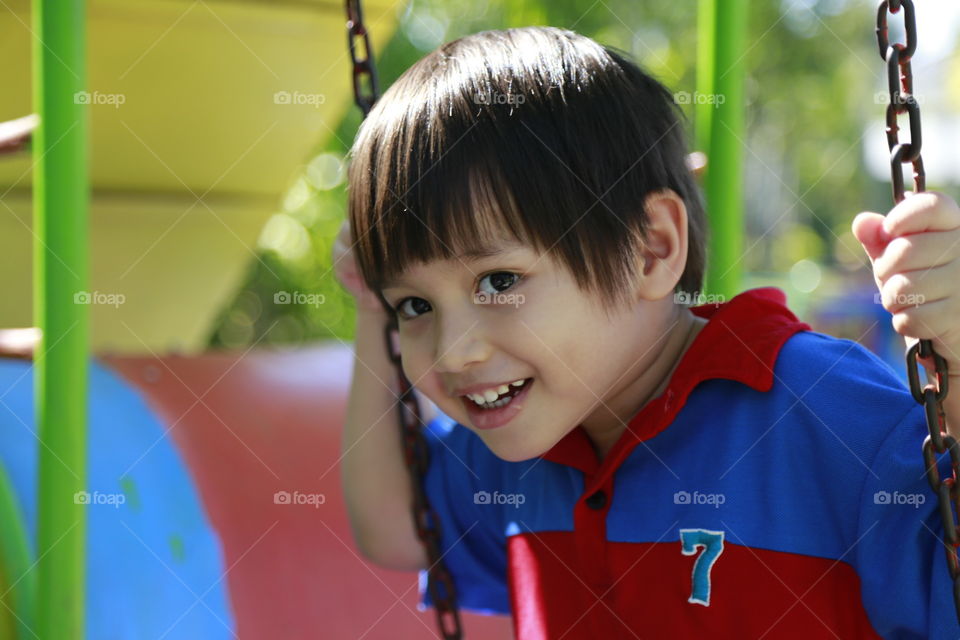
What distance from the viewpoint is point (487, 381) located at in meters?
1.07

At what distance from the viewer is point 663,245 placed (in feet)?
3.69

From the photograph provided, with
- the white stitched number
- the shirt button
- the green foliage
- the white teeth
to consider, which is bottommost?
the white stitched number

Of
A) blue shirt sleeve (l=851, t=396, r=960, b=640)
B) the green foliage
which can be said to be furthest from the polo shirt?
the green foliage

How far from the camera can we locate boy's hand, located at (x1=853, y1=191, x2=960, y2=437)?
81cm

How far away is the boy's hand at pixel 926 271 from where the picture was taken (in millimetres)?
814

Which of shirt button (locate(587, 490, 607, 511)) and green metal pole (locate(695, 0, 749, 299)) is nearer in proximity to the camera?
shirt button (locate(587, 490, 607, 511))

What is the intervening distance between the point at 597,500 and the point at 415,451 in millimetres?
297

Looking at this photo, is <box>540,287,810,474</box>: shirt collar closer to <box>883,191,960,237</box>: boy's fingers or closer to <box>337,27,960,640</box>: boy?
<box>337,27,960,640</box>: boy

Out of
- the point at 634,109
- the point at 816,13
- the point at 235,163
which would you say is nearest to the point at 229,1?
the point at 235,163

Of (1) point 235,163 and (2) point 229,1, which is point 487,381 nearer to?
(2) point 229,1

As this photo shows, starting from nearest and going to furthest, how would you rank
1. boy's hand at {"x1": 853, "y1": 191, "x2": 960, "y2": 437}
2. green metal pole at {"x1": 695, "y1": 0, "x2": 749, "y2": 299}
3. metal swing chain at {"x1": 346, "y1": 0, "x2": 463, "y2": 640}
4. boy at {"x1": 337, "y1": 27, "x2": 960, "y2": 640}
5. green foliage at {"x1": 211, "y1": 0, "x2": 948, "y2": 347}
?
boy's hand at {"x1": 853, "y1": 191, "x2": 960, "y2": 437} < boy at {"x1": 337, "y1": 27, "x2": 960, "y2": 640} < metal swing chain at {"x1": 346, "y1": 0, "x2": 463, "y2": 640} < green metal pole at {"x1": 695, "y1": 0, "x2": 749, "y2": 299} < green foliage at {"x1": 211, "y1": 0, "x2": 948, "y2": 347}

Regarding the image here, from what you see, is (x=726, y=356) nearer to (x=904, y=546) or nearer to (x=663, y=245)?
(x=663, y=245)

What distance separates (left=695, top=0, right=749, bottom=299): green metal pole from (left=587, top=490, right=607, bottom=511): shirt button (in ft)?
1.56

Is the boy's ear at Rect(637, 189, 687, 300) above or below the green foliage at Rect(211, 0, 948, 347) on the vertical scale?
below
